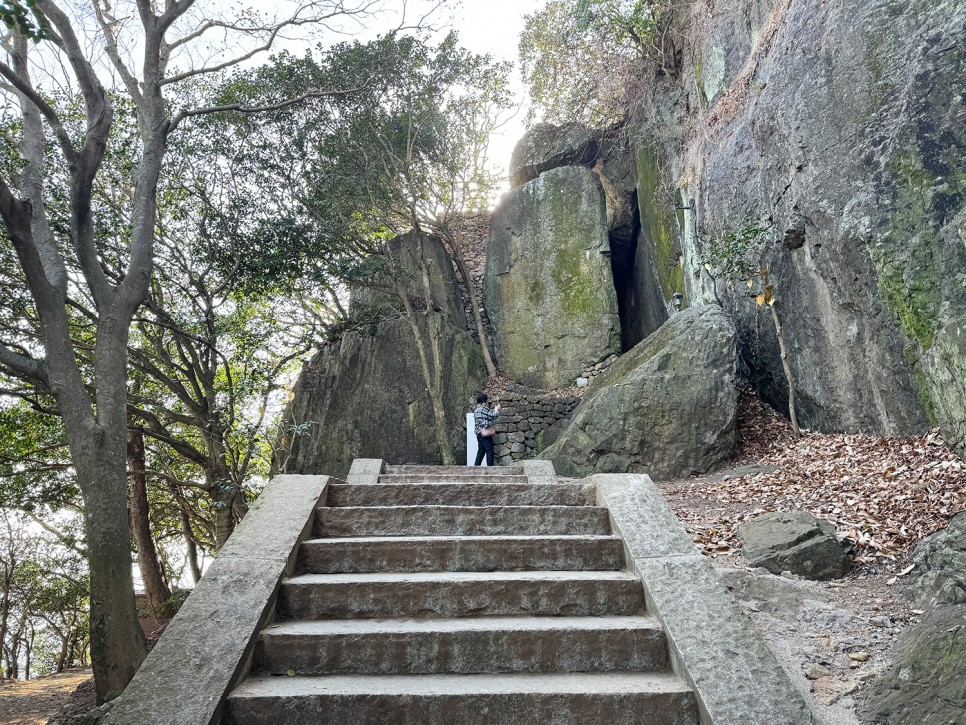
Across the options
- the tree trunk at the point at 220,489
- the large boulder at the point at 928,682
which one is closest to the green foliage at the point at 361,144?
the tree trunk at the point at 220,489

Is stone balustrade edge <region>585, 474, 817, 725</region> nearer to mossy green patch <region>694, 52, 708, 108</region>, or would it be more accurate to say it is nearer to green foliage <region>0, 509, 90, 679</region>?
mossy green patch <region>694, 52, 708, 108</region>

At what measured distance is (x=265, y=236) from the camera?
12312mm

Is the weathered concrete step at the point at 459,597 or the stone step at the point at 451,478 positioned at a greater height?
the stone step at the point at 451,478

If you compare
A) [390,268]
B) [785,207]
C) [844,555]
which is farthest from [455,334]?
[844,555]

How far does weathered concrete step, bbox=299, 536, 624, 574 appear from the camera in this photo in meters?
4.07

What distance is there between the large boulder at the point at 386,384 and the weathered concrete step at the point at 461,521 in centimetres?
920

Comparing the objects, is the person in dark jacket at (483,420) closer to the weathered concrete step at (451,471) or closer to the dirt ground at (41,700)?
the weathered concrete step at (451,471)

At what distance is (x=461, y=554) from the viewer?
4.08 m

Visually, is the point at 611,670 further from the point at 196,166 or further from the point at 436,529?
the point at 196,166

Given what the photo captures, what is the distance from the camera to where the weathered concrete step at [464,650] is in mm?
3291

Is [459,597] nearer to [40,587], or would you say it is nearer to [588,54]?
[588,54]

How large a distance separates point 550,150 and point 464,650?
16151 millimetres

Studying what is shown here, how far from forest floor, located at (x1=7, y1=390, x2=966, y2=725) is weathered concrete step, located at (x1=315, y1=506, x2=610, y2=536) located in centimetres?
114

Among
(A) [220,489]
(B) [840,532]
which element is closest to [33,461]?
(A) [220,489]
